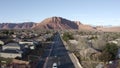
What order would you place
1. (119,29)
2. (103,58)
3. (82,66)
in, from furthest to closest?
(119,29) → (103,58) → (82,66)

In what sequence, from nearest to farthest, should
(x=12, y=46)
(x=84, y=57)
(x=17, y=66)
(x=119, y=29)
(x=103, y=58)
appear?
(x=17, y=66) → (x=103, y=58) → (x=84, y=57) → (x=12, y=46) → (x=119, y=29)

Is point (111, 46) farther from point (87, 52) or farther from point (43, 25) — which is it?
point (43, 25)

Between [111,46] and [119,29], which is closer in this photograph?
[111,46]

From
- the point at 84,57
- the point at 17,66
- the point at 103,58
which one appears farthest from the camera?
the point at 84,57

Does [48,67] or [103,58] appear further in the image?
[103,58]

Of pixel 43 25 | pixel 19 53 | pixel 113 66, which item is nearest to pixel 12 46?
pixel 19 53

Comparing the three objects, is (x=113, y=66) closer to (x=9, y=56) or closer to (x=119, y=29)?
(x=9, y=56)

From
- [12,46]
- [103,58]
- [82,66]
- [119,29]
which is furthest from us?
[119,29]

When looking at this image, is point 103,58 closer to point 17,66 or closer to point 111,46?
point 111,46

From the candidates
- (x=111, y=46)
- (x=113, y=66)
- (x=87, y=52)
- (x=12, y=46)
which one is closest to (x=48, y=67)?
(x=113, y=66)
